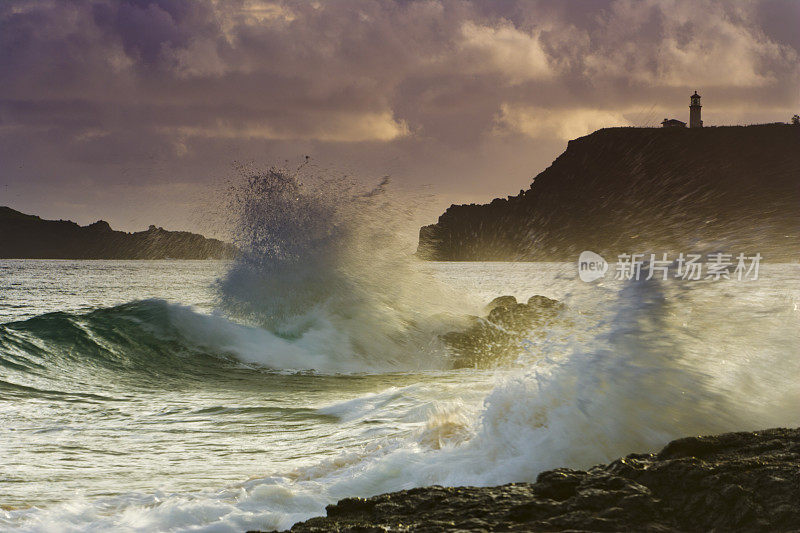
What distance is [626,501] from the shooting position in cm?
302

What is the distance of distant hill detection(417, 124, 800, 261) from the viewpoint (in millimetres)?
98812

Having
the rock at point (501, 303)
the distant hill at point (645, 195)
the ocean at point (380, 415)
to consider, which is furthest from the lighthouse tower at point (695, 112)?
the ocean at point (380, 415)

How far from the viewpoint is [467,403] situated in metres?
6.66

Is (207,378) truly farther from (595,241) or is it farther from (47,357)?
(595,241)

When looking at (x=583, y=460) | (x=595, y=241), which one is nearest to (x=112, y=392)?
(x=583, y=460)

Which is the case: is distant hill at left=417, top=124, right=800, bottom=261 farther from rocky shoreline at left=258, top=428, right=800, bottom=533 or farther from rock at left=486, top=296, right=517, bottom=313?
rocky shoreline at left=258, top=428, right=800, bottom=533

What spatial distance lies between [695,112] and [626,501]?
102224 millimetres

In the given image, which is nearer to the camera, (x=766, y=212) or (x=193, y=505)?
(x=193, y=505)

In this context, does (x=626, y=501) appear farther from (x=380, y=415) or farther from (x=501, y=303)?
(x=501, y=303)

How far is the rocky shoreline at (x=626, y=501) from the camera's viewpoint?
2869mm

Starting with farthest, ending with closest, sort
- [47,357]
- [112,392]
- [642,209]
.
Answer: [642,209] < [47,357] < [112,392]

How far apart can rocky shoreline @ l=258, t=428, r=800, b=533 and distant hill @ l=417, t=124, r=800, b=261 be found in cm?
8321

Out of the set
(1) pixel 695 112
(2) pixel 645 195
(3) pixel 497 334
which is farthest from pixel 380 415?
(2) pixel 645 195

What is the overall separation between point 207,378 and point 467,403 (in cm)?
578
